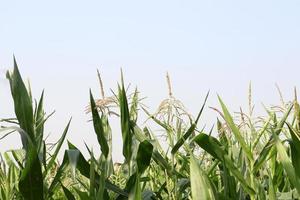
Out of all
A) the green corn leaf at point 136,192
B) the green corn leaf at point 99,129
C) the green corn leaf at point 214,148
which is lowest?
the green corn leaf at point 136,192

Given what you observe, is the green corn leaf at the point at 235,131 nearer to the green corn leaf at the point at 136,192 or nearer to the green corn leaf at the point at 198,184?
the green corn leaf at the point at 198,184

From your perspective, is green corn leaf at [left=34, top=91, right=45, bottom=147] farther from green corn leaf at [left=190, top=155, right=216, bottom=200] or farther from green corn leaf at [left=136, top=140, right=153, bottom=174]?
green corn leaf at [left=190, top=155, right=216, bottom=200]

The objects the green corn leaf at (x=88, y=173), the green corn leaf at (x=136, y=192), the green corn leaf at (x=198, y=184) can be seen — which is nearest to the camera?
the green corn leaf at (x=198, y=184)

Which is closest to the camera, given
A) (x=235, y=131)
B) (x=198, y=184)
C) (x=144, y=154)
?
(x=198, y=184)

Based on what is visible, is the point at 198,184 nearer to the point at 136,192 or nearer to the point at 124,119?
the point at 136,192

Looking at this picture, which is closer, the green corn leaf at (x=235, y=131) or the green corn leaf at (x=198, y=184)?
the green corn leaf at (x=198, y=184)

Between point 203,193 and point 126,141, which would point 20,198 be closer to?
point 126,141

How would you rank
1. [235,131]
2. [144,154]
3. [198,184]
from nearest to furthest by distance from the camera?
[198,184]
[235,131]
[144,154]

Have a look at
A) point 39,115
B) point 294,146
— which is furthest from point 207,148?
point 39,115

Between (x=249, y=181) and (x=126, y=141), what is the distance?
46cm

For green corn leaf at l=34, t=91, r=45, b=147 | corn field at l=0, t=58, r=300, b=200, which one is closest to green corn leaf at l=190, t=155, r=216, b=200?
corn field at l=0, t=58, r=300, b=200

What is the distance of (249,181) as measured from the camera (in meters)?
1.68

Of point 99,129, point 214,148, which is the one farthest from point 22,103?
point 214,148

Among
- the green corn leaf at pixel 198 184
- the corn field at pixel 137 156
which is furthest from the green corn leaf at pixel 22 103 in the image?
the green corn leaf at pixel 198 184
